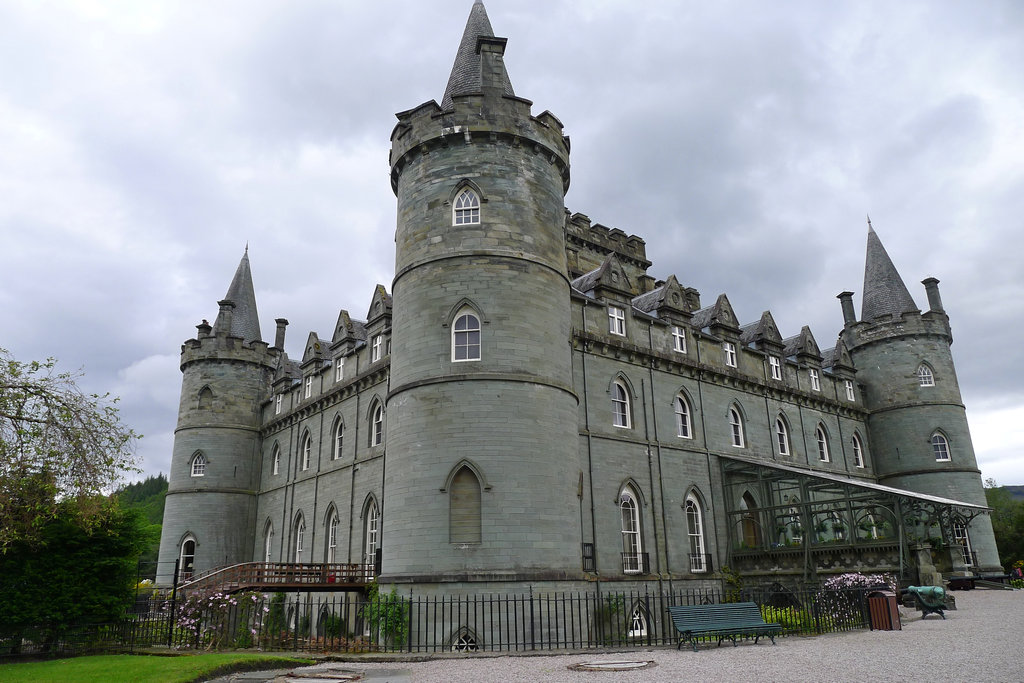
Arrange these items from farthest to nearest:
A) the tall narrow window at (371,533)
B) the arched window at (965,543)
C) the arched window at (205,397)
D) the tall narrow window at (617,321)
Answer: the arched window at (205,397), the arched window at (965,543), the tall narrow window at (371,533), the tall narrow window at (617,321)

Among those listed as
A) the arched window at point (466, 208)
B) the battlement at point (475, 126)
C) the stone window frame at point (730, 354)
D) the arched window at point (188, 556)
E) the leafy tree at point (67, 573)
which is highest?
the battlement at point (475, 126)

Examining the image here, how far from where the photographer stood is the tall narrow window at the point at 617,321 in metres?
25.9

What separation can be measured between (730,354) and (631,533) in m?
10.1

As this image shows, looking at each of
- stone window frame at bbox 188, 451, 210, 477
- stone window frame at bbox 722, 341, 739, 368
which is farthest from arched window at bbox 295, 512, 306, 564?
stone window frame at bbox 722, 341, 739, 368

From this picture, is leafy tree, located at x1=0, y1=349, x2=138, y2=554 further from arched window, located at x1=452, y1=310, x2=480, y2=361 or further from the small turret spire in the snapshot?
the small turret spire

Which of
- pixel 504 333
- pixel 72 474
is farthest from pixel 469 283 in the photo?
pixel 72 474

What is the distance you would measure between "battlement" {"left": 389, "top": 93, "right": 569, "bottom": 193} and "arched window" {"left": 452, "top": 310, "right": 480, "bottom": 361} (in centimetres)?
528

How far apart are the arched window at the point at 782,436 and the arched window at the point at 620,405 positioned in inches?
362

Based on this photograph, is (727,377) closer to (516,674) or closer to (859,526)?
(859,526)

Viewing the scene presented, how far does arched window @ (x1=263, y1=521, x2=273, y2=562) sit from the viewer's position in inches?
1389

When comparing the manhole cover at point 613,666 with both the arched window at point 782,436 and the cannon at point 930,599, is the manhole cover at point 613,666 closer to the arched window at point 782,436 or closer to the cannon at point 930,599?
the cannon at point 930,599

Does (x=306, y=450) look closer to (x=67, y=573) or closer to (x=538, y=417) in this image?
(x=67, y=573)

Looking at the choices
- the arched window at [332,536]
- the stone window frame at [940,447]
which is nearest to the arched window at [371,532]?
the arched window at [332,536]

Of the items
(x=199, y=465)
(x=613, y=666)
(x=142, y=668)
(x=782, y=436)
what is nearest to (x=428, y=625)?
(x=142, y=668)
